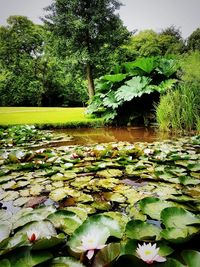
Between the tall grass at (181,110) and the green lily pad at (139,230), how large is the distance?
3.98 metres

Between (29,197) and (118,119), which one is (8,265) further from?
(118,119)

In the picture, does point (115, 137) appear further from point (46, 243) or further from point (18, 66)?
→ point (18, 66)

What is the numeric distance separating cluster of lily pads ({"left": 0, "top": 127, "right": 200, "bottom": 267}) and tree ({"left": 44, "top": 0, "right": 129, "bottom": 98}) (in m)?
9.66

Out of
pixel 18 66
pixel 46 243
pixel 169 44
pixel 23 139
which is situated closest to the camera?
pixel 46 243

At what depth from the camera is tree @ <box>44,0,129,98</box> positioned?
11586 millimetres

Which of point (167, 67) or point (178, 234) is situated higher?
point (167, 67)

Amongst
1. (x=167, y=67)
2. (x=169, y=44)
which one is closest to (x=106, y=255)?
(x=167, y=67)

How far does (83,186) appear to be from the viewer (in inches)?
73.0

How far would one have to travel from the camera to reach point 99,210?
1447 mm

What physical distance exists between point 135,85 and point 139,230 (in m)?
5.23

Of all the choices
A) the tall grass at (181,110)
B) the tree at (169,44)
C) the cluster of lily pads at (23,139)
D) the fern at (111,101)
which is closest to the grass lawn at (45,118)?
the fern at (111,101)

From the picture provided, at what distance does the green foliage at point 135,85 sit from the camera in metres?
5.91

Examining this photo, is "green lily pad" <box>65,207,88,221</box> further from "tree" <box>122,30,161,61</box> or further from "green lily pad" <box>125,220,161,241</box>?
"tree" <box>122,30,161,61</box>

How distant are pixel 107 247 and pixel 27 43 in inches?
917
